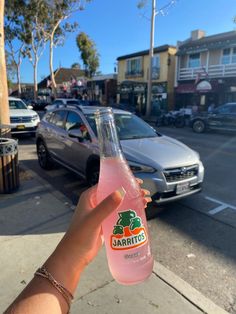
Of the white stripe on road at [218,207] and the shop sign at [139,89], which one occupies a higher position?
the shop sign at [139,89]

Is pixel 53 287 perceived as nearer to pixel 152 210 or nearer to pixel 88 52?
pixel 152 210

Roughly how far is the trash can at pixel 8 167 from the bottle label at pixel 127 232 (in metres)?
3.92

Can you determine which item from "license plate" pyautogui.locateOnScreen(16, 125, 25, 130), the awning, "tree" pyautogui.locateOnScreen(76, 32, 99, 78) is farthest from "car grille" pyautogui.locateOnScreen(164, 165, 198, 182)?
"tree" pyautogui.locateOnScreen(76, 32, 99, 78)

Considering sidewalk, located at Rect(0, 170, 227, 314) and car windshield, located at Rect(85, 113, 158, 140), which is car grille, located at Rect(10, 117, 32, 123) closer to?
car windshield, located at Rect(85, 113, 158, 140)

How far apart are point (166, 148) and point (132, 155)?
67 centimetres

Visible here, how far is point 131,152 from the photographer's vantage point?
13.8 ft

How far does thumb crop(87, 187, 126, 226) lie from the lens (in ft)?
3.60

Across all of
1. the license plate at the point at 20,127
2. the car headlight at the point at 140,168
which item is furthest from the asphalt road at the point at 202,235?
the license plate at the point at 20,127

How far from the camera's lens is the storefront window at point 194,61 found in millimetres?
23734

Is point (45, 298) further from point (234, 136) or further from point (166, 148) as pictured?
point (234, 136)

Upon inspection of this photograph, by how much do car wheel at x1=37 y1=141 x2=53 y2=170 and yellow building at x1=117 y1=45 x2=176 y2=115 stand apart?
19.9 m

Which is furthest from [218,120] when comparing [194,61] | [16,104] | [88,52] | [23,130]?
[88,52]

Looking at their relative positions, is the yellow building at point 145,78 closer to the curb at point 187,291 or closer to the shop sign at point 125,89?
the shop sign at point 125,89

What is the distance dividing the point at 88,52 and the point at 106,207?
1463 inches
